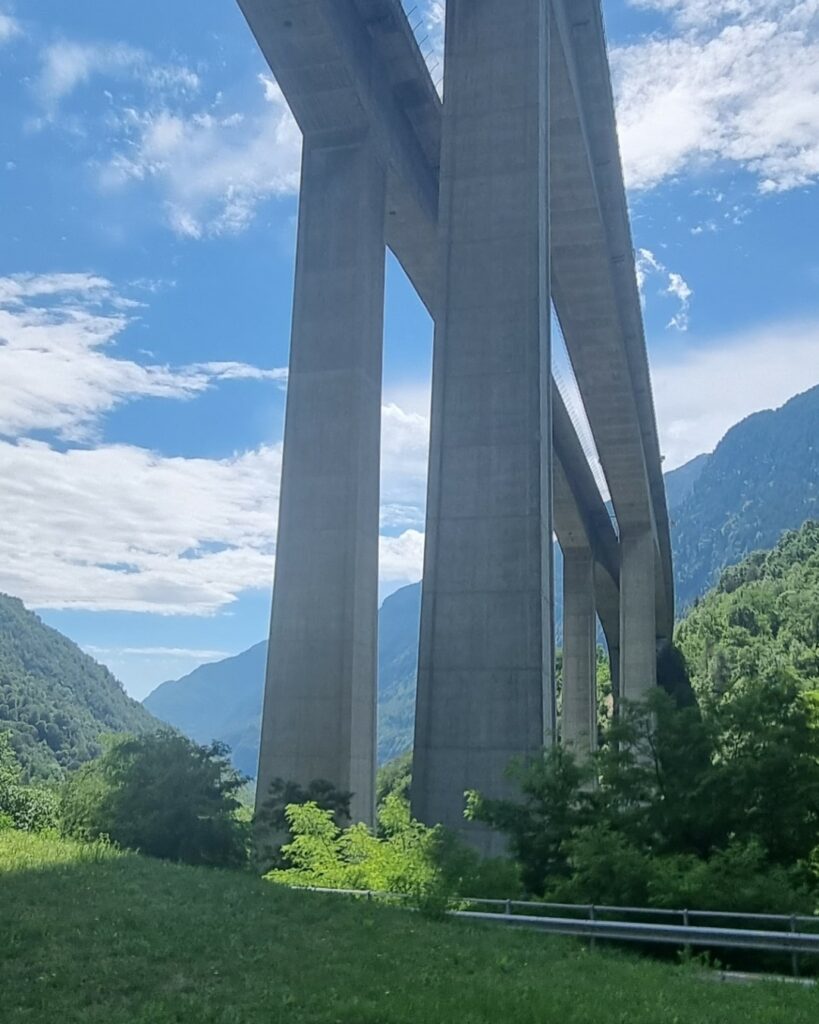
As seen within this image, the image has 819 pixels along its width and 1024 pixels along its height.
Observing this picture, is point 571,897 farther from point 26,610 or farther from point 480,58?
point 26,610

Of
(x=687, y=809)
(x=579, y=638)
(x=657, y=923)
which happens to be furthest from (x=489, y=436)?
(x=579, y=638)

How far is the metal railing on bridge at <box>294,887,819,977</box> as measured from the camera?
31.0 feet

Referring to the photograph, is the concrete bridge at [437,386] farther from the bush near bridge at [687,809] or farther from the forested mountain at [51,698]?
the forested mountain at [51,698]

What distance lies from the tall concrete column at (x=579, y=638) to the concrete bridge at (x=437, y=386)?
41.3m

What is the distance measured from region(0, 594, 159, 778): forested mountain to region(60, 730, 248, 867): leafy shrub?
6929 cm

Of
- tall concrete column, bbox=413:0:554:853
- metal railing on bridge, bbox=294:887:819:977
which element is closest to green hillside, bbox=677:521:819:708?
tall concrete column, bbox=413:0:554:853

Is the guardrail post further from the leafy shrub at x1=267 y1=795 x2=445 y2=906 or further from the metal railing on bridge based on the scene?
the leafy shrub at x1=267 y1=795 x2=445 y2=906

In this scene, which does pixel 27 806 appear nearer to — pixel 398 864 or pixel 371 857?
pixel 371 857

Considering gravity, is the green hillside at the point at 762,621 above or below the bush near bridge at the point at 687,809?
above

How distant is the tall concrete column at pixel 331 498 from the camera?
24281 millimetres

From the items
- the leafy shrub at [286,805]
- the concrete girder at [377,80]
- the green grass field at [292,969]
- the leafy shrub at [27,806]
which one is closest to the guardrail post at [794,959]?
the green grass field at [292,969]

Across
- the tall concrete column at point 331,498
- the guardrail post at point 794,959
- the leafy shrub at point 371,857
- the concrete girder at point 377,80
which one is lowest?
the guardrail post at point 794,959

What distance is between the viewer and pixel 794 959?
958cm

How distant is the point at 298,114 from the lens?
27297 mm
